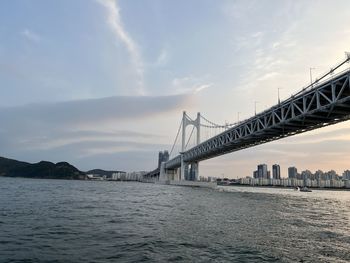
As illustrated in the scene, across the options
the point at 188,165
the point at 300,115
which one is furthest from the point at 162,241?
the point at 188,165

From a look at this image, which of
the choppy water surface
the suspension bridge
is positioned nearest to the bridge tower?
the suspension bridge

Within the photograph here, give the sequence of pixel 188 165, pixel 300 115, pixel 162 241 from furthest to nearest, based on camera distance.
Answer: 1. pixel 188 165
2. pixel 300 115
3. pixel 162 241

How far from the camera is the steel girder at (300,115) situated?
3872cm

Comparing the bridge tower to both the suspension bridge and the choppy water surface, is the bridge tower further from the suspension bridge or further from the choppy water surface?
the choppy water surface

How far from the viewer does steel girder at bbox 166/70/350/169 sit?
127 feet

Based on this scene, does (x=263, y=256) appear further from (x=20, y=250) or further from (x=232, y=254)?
(x=20, y=250)

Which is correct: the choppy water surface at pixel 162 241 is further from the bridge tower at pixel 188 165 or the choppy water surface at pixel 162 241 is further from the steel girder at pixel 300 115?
the bridge tower at pixel 188 165

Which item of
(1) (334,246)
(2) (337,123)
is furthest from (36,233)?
(2) (337,123)

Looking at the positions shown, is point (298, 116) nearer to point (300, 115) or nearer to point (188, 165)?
point (300, 115)

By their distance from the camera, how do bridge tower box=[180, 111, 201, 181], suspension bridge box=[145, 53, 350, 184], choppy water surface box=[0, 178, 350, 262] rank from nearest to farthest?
choppy water surface box=[0, 178, 350, 262] → suspension bridge box=[145, 53, 350, 184] → bridge tower box=[180, 111, 201, 181]

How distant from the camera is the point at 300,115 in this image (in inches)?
1773

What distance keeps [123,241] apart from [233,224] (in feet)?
26.3

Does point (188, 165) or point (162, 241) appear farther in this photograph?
point (188, 165)

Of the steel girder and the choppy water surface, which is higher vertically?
the steel girder
